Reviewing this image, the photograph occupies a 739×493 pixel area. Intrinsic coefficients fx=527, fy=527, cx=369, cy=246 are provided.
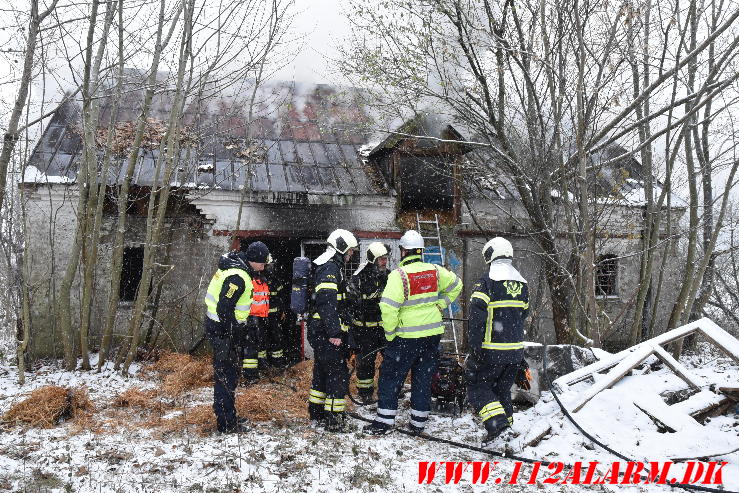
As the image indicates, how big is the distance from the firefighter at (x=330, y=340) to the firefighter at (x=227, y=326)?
76 cm

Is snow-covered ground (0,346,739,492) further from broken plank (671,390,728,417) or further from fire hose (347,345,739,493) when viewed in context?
broken plank (671,390,728,417)

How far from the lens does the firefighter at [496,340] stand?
514cm

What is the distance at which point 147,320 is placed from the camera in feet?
31.2

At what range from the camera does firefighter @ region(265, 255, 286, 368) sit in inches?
319

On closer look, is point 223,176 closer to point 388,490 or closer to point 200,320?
point 200,320

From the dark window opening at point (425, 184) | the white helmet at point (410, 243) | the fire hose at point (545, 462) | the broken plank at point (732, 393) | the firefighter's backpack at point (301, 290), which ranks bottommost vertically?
the fire hose at point (545, 462)

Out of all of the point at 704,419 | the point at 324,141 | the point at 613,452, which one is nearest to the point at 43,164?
the point at 324,141

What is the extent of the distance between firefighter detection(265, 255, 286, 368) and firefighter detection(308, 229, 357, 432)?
2562 mm

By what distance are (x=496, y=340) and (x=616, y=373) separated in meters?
1.30

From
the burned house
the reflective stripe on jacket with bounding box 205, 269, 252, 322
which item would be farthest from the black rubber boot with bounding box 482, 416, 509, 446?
the burned house

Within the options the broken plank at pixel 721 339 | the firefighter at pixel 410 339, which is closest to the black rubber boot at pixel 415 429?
the firefighter at pixel 410 339

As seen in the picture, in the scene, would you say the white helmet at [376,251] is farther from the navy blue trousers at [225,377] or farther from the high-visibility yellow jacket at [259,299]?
the navy blue trousers at [225,377]

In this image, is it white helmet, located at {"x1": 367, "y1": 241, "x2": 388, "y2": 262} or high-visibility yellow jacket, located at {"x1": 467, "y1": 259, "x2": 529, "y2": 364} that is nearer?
high-visibility yellow jacket, located at {"x1": 467, "y1": 259, "x2": 529, "y2": 364}

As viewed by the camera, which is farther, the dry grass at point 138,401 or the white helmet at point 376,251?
the white helmet at point 376,251
